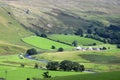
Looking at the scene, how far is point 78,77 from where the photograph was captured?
110 metres

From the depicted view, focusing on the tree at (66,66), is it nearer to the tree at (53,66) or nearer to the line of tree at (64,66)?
the line of tree at (64,66)

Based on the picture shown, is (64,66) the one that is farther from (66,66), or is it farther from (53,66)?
(53,66)

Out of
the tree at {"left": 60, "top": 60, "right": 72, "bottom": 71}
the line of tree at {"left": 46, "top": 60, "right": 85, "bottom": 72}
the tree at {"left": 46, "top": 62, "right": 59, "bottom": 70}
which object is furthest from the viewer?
the tree at {"left": 60, "top": 60, "right": 72, "bottom": 71}

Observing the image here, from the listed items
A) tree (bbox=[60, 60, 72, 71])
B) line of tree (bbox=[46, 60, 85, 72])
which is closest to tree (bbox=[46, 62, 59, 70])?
line of tree (bbox=[46, 60, 85, 72])

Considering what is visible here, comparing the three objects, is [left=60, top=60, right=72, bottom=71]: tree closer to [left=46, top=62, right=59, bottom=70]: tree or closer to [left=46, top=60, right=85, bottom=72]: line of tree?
[left=46, top=60, right=85, bottom=72]: line of tree

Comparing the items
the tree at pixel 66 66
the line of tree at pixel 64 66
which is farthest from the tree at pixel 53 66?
the tree at pixel 66 66

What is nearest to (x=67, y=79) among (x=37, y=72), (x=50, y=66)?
(x=37, y=72)

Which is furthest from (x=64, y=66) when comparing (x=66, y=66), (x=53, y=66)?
(x=53, y=66)

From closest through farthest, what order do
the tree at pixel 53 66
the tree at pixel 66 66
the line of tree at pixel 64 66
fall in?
the tree at pixel 53 66
the line of tree at pixel 64 66
the tree at pixel 66 66

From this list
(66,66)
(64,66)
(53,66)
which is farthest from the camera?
(66,66)

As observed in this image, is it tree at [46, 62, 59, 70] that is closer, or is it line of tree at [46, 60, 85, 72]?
tree at [46, 62, 59, 70]

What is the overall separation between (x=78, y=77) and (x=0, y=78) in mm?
45456

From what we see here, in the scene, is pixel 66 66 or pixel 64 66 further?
pixel 66 66

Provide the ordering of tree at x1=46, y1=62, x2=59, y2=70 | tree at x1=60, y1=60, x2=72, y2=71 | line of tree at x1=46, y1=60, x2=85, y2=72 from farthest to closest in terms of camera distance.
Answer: tree at x1=60, y1=60, x2=72, y2=71, line of tree at x1=46, y1=60, x2=85, y2=72, tree at x1=46, y1=62, x2=59, y2=70
